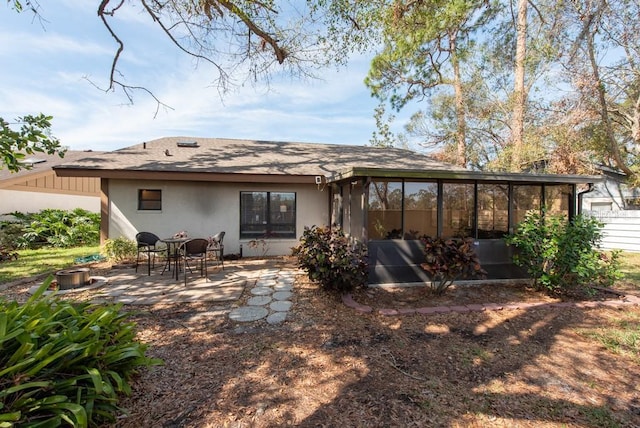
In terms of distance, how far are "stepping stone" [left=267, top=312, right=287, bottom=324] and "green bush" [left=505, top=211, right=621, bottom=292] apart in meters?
4.51

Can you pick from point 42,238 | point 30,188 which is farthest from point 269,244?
point 30,188

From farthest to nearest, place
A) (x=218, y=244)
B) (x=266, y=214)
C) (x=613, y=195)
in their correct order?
(x=613, y=195), (x=266, y=214), (x=218, y=244)

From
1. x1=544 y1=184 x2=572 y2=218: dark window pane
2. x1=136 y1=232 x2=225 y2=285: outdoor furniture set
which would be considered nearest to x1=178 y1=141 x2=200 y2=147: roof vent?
x1=136 y1=232 x2=225 y2=285: outdoor furniture set

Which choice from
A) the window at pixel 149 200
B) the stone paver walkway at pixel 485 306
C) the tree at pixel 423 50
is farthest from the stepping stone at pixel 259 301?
the tree at pixel 423 50

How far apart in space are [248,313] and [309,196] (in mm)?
5130

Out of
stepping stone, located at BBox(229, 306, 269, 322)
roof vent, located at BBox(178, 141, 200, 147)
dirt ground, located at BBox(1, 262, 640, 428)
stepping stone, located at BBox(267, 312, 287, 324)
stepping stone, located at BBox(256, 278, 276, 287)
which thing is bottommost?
Answer: dirt ground, located at BBox(1, 262, 640, 428)

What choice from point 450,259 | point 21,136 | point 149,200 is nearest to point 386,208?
point 450,259

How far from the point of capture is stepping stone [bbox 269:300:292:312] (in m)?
4.46

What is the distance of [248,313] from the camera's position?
14.1ft

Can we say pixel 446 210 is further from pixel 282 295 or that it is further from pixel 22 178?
pixel 22 178

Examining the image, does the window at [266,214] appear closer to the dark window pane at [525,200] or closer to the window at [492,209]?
the window at [492,209]

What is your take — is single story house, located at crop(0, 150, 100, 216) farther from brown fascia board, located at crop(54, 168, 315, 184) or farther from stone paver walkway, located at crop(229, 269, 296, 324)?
stone paver walkway, located at crop(229, 269, 296, 324)

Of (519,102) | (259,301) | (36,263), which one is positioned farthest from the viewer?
(519,102)

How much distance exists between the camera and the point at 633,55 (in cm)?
1005
